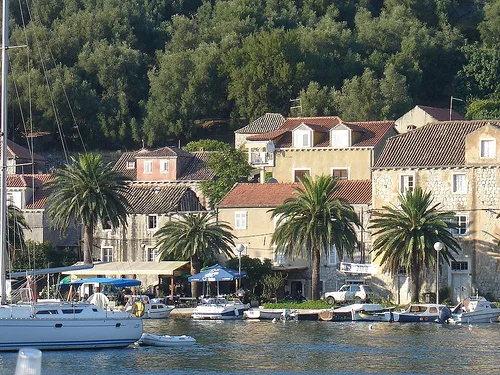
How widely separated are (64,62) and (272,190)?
59.0 metres

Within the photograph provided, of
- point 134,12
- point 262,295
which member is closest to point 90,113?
point 134,12

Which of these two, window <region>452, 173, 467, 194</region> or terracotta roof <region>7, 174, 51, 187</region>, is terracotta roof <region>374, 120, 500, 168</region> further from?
terracotta roof <region>7, 174, 51, 187</region>

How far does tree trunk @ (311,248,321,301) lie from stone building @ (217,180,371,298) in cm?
362

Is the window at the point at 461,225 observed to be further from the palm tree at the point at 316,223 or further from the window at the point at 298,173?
the window at the point at 298,173

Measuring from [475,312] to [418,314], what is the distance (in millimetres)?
3322

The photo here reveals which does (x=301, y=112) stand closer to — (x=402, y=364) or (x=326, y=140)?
(x=326, y=140)

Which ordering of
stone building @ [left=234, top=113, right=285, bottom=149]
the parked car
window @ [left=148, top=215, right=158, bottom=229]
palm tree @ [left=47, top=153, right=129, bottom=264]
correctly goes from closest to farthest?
the parked car < palm tree @ [left=47, top=153, right=129, bottom=264] < window @ [left=148, top=215, right=158, bottom=229] < stone building @ [left=234, top=113, right=285, bottom=149]

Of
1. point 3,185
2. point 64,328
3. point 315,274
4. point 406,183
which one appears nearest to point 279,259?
point 315,274

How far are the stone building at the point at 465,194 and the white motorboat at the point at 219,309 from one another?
11.8m

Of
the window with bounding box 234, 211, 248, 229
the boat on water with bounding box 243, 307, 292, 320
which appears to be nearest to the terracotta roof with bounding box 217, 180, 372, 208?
the window with bounding box 234, 211, 248, 229

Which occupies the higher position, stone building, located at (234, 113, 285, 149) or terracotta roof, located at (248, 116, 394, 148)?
stone building, located at (234, 113, 285, 149)

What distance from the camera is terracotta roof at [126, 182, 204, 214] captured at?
98625 mm

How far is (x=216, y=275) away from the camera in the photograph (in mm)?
84938

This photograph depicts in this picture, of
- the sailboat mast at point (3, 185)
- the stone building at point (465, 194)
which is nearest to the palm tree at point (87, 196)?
the stone building at point (465, 194)
